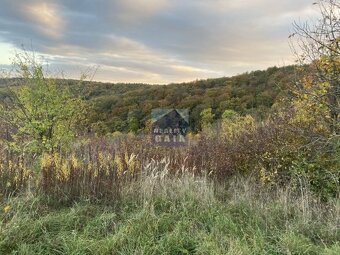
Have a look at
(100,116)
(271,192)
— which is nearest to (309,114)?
(271,192)

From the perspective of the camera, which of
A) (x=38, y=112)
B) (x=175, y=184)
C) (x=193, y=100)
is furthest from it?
(x=193, y=100)

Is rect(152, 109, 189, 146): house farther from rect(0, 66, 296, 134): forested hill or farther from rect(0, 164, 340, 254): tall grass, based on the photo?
rect(0, 66, 296, 134): forested hill

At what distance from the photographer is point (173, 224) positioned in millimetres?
4762

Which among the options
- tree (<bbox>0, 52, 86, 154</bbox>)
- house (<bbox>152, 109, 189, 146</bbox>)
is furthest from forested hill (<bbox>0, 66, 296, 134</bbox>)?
tree (<bbox>0, 52, 86, 154</bbox>)

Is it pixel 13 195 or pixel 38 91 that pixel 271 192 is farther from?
pixel 38 91

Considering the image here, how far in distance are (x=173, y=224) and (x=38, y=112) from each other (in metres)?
5.07

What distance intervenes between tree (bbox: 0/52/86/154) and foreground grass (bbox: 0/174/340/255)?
333cm

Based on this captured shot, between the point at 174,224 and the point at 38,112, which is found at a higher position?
the point at 38,112

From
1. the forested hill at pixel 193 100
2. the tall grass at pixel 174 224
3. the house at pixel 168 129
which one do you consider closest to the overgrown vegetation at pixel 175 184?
the tall grass at pixel 174 224

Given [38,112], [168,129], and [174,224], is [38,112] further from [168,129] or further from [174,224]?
[168,129]

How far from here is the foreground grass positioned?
13.3 ft

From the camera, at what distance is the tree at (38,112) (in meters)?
8.37

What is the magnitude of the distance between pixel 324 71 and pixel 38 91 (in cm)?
603

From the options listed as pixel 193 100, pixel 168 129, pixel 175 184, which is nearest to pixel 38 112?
pixel 175 184
